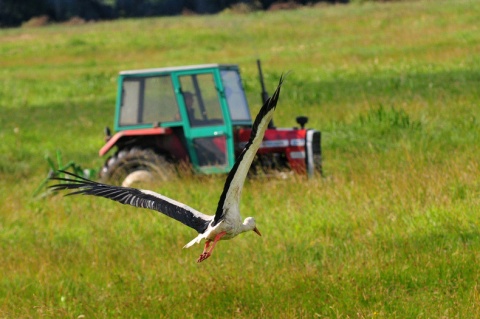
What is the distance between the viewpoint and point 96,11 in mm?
77750

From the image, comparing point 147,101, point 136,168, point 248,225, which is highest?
point 248,225

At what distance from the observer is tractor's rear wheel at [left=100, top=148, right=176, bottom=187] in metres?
11.5

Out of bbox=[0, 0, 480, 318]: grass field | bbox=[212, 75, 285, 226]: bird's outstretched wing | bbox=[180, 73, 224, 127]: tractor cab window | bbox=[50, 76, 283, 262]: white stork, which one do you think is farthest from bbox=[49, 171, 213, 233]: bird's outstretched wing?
bbox=[180, 73, 224, 127]: tractor cab window

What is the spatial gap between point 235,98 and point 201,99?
416 millimetres

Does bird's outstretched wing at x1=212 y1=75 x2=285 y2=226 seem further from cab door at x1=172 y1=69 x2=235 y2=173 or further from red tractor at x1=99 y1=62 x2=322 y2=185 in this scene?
cab door at x1=172 y1=69 x2=235 y2=173

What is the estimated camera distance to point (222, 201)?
16.0ft

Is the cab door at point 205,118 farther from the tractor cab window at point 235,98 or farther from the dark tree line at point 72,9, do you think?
the dark tree line at point 72,9

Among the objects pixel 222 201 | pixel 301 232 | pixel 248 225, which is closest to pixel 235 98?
pixel 301 232

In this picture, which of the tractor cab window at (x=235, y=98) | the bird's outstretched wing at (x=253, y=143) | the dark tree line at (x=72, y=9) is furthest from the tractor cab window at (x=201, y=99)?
the dark tree line at (x=72, y=9)

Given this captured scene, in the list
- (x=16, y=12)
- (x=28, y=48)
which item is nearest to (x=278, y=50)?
(x=28, y=48)

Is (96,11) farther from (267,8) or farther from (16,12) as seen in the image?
(267,8)

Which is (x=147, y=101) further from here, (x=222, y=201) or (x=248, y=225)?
(x=222, y=201)

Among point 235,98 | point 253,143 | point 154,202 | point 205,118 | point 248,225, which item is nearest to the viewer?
point 253,143

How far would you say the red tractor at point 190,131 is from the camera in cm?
1121
